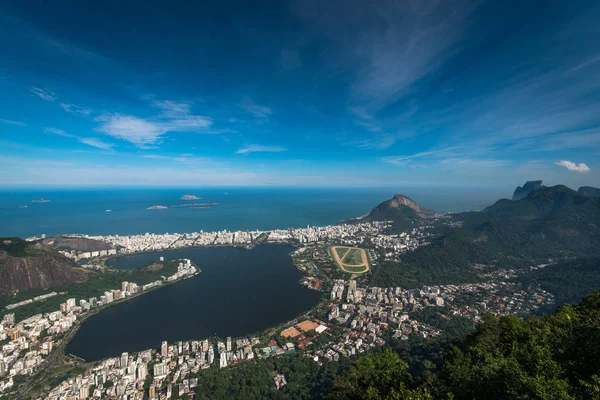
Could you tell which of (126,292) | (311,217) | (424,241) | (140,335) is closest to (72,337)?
(140,335)

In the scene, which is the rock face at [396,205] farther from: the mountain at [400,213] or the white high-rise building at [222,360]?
the white high-rise building at [222,360]

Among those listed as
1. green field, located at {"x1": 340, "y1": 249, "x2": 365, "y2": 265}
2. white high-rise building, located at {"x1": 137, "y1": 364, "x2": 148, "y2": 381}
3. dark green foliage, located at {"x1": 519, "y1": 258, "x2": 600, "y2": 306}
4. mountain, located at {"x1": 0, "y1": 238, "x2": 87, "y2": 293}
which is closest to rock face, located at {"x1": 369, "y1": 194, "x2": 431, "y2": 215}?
green field, located at {"x1": 340, "y1": 249, "x2": 365, "y2": 265}

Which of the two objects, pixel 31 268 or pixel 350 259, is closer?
pixel 31 268

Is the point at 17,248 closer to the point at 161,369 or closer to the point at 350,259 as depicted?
the point at 161,369

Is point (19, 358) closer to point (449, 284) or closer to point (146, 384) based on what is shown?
point (146, 384)

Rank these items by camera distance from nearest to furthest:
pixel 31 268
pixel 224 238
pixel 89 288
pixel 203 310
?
pixel 203 310 < pixel 31 268 < pixel 89 288 < pixel 224 238

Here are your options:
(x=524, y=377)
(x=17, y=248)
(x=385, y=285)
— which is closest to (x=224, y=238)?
(x=17, y=248)
